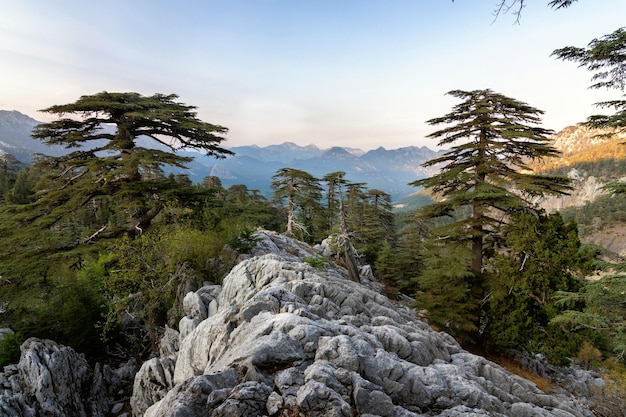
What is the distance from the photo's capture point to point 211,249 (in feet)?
48.8

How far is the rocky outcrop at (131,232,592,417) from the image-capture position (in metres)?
5.45

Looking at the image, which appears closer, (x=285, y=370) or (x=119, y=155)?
(x=285, y=370)

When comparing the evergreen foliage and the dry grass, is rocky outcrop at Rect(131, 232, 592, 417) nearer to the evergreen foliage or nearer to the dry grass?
the evergreen foliage

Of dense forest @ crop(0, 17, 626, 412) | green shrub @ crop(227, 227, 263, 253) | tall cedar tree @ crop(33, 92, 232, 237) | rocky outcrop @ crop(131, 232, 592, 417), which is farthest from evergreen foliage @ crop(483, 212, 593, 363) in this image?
tall cedar tree @ crop(33, 92, 232, 237)

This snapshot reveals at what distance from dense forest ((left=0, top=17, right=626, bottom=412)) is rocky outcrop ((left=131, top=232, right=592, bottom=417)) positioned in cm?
441

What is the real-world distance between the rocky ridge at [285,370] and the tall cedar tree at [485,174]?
7.22 meters

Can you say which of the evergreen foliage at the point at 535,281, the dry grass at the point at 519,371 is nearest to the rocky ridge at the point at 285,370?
the evergreen foliage at the point at 535,281

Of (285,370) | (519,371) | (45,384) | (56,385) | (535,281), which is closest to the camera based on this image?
(285,370)

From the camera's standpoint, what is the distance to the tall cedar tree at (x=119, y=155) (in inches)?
634

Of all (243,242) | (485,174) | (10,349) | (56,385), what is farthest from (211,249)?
(485,174)

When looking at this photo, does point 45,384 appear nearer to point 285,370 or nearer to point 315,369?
point 285,370

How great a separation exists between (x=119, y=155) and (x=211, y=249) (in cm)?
861

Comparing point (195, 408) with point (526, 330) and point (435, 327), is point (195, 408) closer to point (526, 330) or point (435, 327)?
point (526, 330)

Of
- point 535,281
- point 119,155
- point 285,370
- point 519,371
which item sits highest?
point 119,155
